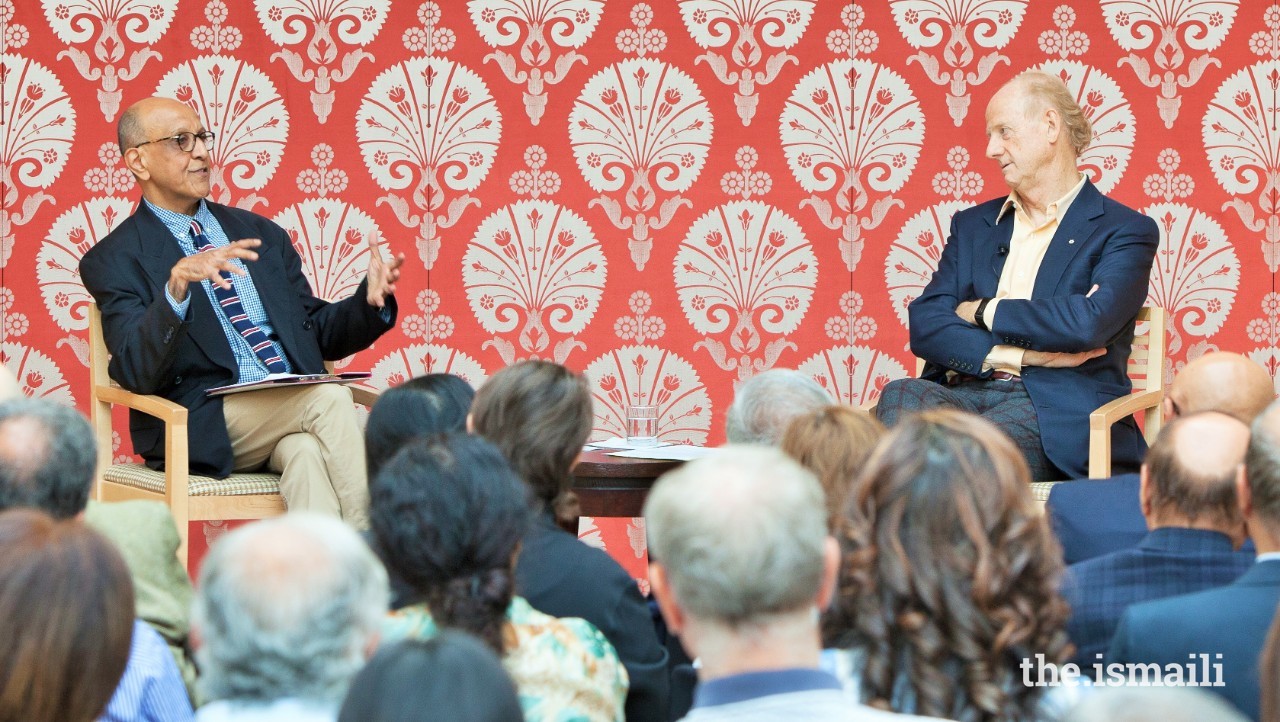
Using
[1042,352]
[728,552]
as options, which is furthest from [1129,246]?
[728,552]

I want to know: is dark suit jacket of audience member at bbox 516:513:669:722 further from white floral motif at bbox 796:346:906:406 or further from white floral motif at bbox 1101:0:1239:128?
white floral motif at bbox 1101:0:1239:128

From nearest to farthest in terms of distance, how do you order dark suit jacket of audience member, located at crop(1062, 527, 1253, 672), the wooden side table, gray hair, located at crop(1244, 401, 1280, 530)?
gray hair, located at crop(1244, 401, 1280, 530)
dark suit jacket of audience member, located at crop(1062, 527, 1253, 672)
the wooden side table

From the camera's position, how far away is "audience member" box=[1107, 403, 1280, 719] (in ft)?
5.91

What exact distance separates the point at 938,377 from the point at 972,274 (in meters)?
0.31

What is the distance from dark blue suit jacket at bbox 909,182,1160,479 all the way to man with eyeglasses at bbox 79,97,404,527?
1.54 m

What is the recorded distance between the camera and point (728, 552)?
1461mm

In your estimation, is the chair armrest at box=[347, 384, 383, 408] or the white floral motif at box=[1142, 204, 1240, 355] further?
the white floral motif at box=[1142, 204, 1240, 355]

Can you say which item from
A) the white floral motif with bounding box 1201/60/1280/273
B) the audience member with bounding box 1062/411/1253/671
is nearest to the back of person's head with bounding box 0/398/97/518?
the audience member with bounding box 1062/411/1253/671

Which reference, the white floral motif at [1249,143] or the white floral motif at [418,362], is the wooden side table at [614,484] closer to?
the white floral motif at [418,362]

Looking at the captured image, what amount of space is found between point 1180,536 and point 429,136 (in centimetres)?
337

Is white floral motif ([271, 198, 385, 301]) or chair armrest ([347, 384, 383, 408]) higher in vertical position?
white floral motif ([271, 198, 385, 301])

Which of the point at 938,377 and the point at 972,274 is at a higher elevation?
the point at 972,274

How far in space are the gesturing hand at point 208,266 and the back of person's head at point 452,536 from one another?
6.73 ft

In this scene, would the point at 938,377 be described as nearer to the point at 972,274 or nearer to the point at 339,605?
the point at 972,274
